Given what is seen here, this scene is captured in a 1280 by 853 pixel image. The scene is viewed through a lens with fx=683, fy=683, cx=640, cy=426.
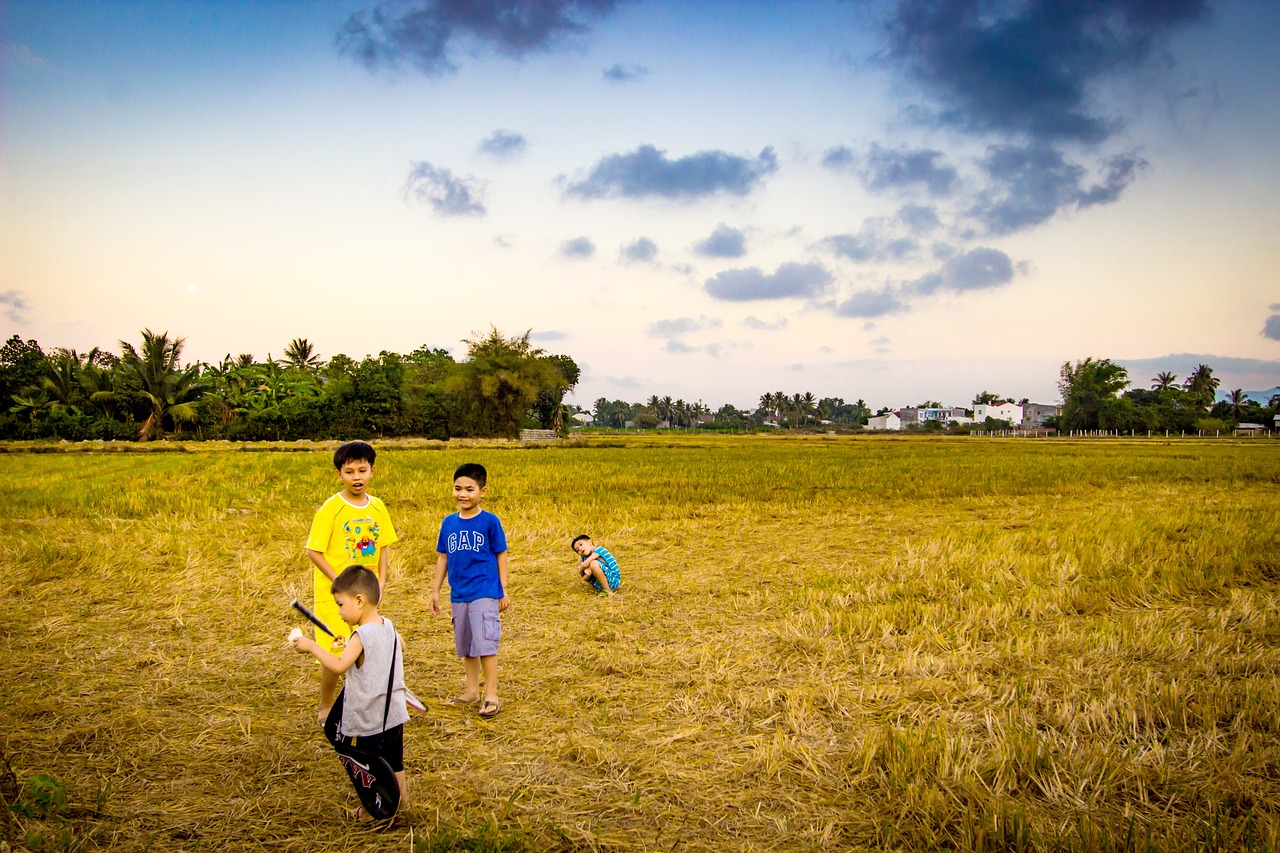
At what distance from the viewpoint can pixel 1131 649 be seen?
5344 millimetres

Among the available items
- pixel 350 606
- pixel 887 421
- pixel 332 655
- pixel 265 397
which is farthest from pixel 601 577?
pixel 887 421

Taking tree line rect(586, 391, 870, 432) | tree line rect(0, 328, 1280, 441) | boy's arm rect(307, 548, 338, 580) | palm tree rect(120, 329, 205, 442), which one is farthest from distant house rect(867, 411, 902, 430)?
boy's arm rect(307, 548, 338, 580)

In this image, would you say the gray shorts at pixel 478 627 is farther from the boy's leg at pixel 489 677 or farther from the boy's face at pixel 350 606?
the boy's face at pixel 350 606

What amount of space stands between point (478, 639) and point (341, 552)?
1021 millimetres

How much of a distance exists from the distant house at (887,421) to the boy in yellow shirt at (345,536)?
168199 millimetres

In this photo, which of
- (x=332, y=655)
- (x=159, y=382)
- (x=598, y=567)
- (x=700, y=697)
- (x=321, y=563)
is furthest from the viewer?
(x=159, y=382)

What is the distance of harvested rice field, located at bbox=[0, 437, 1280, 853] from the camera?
318cm

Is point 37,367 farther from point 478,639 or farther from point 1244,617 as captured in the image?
point 1244,617

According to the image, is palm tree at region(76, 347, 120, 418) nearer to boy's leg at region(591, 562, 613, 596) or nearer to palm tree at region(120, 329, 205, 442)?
palm tree at region(120, 329, 205, 442)

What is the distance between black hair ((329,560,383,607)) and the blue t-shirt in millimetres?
1253

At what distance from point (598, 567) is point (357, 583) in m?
4.60

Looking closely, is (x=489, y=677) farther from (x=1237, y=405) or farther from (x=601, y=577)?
(x=1237, y=405)

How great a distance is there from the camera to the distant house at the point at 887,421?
165 m

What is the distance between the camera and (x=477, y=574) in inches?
174
